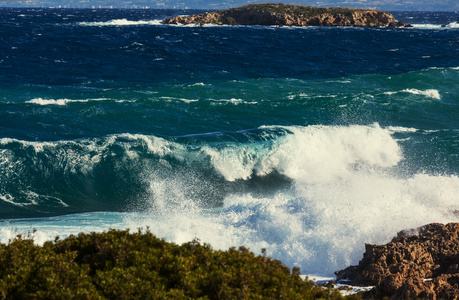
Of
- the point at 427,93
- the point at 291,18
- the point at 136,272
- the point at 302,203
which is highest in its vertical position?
the point at 291,18

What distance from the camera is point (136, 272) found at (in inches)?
304

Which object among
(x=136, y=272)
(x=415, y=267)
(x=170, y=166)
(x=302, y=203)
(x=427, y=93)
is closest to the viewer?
(x=136, y=272)

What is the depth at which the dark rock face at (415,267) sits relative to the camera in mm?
9602

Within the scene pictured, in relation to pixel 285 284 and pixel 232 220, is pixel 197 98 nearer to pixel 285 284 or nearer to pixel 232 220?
pixel 232 220

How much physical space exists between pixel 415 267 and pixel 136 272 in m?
6.58

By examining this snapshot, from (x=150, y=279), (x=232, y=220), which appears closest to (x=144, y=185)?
(x=232, y=220)

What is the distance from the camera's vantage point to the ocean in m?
14.8

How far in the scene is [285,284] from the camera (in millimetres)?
7898

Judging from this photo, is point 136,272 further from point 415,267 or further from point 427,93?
point 427,93

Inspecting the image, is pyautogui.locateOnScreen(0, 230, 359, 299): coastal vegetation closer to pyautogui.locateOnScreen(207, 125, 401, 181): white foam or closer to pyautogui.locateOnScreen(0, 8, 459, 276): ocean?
pyautogui.locateOnScreen(0, 8, 459, 276): ocean

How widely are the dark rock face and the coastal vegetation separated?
1936 millimetres

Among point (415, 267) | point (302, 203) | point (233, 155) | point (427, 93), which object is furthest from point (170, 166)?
point (427, 93)

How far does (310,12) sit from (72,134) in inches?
4159

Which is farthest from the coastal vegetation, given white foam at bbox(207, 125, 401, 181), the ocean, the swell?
white foam at bbox(207, 125, 401, 181)
